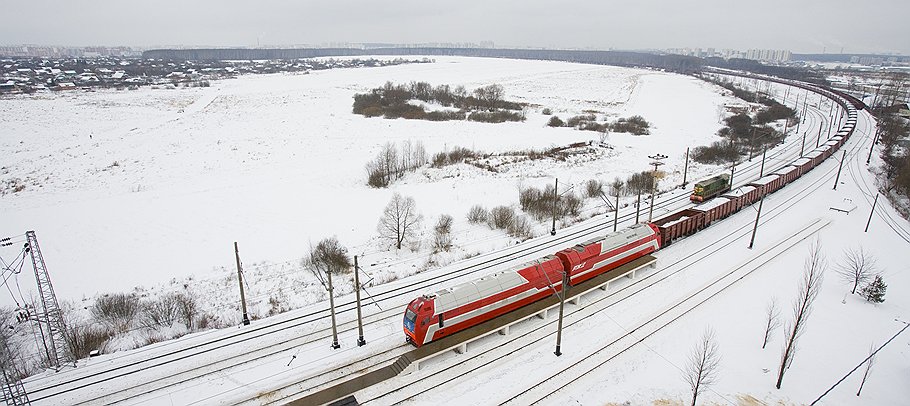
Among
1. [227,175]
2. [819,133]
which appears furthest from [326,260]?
[819,133]

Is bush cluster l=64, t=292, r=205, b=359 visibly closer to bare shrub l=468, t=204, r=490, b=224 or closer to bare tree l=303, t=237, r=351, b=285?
bare tree l=303, t=237, r=351, b=285

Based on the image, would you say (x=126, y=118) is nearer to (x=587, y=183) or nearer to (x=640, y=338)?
(x=587, y=183)

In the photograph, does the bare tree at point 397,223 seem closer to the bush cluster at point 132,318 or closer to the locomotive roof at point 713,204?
the bush cluster at point 132,318

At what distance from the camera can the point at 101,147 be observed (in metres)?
66.0

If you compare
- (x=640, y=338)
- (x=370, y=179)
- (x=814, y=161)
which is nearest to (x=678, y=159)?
(x=814, y=161)

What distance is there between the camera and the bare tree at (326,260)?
2922cm

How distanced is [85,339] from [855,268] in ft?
131

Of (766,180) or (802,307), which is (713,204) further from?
(802,307)

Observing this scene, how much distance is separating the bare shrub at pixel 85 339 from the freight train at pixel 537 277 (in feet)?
47.0

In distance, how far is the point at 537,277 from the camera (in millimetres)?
22812

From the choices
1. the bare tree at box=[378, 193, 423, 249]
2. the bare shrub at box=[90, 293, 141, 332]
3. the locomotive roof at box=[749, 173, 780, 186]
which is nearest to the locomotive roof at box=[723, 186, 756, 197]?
the locomotive roof at box=[749, 173, 780, 186]

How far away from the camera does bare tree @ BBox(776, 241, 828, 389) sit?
17.9m

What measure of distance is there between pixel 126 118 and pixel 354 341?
91.0m

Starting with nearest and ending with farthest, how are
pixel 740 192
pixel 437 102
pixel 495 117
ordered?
pixel 740 192
pixel 495 117
pixel 437 102
